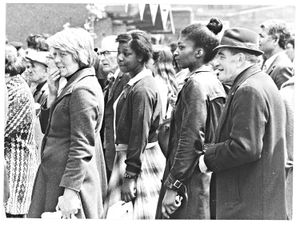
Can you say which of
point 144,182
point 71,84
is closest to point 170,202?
point 144,182

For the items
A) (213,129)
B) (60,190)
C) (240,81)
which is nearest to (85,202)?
(60,190)

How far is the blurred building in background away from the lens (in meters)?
5.87

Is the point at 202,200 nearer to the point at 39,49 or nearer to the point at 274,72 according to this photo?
the point at 274,72

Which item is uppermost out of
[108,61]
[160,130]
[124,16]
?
[124,16]

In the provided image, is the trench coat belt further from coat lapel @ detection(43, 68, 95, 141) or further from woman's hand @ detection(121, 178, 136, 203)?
coat lapel @ detection(43, 68, 95, 141)

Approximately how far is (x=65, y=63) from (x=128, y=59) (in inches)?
32.1

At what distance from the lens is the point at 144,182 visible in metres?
5.34

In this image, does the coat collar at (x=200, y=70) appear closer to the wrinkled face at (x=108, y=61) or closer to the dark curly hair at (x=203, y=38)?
the dark curly hair at (x=203, y=38)

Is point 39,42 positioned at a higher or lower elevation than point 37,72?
higher

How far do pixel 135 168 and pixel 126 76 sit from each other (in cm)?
124

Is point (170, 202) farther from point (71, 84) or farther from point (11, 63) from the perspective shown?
point (11, 63)

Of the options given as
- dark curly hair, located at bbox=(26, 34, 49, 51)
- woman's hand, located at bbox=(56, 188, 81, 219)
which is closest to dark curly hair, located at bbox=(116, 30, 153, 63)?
woman's hand, located at bbox=(56, 188, 81, 219)

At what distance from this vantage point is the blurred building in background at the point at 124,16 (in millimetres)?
5871

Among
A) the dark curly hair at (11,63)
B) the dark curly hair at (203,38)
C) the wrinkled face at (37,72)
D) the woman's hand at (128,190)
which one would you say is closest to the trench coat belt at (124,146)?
the woman's hand at (128,190)
